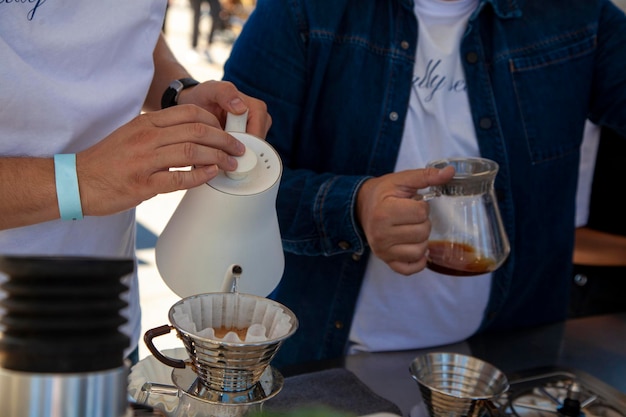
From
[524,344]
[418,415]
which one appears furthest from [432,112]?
[418,415]

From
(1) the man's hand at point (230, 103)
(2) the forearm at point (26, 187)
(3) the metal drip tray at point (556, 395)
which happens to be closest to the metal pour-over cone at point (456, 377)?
(3) the metal drip tray at point (556, 395)

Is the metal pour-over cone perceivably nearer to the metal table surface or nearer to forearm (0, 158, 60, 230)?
the metal table surface

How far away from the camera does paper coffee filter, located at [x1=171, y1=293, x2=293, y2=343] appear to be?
2.48 feet

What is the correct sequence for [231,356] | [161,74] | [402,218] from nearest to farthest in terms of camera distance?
[231,356], [402,218], [161,74]

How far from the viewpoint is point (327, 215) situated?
4.23 feet

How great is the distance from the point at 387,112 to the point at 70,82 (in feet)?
1.87

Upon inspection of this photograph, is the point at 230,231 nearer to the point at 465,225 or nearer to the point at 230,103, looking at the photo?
the point at 230,103

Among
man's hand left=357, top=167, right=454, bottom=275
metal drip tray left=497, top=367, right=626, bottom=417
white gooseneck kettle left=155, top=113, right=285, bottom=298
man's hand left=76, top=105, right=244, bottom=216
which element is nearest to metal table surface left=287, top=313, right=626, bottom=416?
metal drip tray left=497, top=367, right=626, bottom=417

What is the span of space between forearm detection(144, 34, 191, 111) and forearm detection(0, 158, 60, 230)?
40 cm

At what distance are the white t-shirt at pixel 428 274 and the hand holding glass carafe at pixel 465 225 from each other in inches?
8.9

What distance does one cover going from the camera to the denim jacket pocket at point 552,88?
1458mm

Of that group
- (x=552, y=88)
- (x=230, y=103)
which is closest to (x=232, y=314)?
(x=230, y=103)

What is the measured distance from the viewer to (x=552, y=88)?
1478 mm

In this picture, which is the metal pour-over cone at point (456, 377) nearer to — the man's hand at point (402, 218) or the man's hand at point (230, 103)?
the man's hand at point (402, 218)
